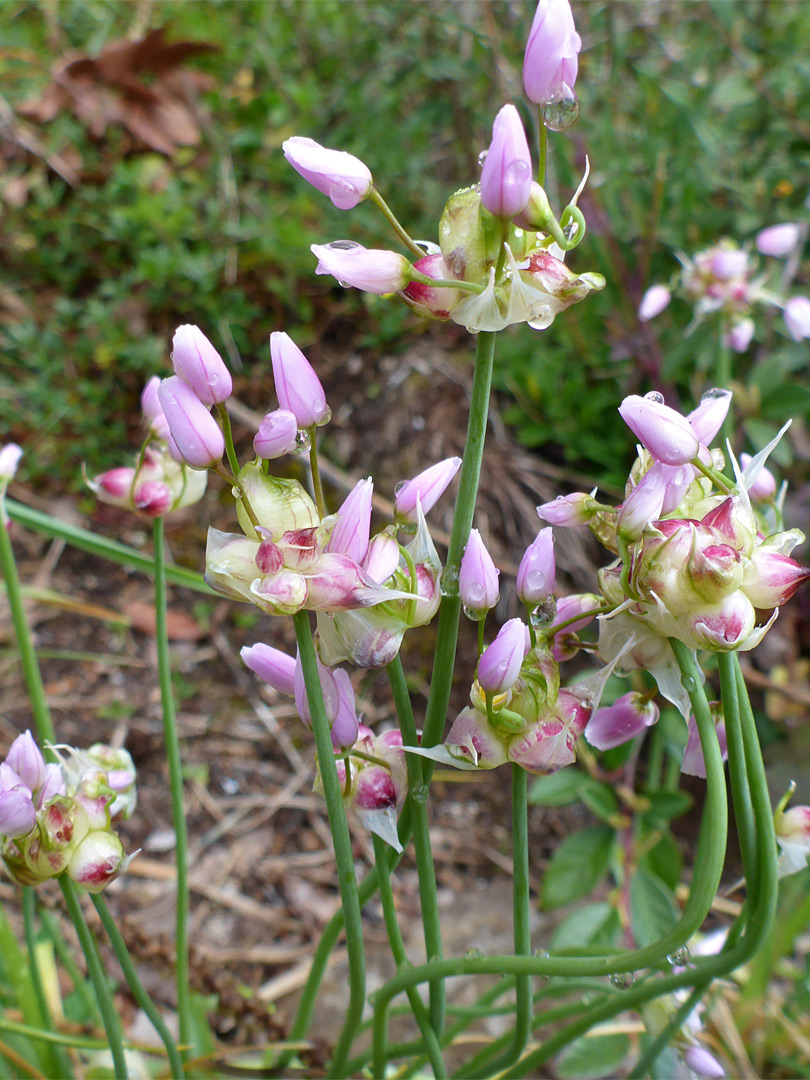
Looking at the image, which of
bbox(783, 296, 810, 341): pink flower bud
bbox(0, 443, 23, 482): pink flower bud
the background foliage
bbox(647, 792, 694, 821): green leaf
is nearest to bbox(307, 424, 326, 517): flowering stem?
bbox(0, 443, 23, 482): pink flower bud

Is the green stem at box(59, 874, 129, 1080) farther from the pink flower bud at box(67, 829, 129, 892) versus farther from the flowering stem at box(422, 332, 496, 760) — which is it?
the flowering stem at box(422, 332, 496, 760)

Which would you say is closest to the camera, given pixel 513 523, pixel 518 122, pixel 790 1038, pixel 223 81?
pixel 518 122

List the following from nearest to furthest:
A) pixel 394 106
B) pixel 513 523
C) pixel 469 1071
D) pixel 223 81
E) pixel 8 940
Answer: pixel 469 1071, pixel 8 940, pixel 513 523, pixel 394 106, pixel 223 81

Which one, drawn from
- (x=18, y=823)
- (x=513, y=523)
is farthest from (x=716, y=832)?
(x=513, y=523)

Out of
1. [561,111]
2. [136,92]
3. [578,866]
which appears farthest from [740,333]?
[136,92]

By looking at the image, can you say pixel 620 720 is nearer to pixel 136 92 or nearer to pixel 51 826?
pixel 51 826

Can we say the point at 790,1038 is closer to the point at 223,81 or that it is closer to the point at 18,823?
the point at 18,823

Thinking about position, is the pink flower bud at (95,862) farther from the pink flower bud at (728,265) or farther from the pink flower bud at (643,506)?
the pink flower bud at (728,265)
